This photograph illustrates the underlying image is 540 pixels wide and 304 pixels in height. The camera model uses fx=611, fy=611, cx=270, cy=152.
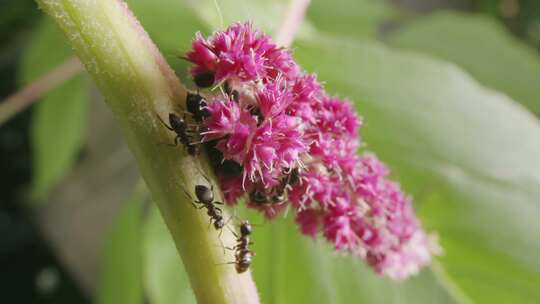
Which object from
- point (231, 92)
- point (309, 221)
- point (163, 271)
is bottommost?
point (163, 271)

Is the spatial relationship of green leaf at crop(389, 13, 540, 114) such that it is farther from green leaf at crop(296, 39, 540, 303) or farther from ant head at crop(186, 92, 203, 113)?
ant head at crop(186, 92, 203, 113)

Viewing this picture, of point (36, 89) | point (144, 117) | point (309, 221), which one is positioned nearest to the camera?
point (144, 117)

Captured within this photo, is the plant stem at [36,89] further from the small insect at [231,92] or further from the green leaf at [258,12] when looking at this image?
the small insect at [231,92]

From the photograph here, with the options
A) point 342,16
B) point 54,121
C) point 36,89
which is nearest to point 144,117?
point 36,89

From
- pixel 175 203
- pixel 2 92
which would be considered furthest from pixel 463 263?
pixel 2 92

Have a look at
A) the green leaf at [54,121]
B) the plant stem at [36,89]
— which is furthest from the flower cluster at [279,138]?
the green leaf at [54,121]

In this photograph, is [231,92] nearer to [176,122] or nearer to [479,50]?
[176,122]

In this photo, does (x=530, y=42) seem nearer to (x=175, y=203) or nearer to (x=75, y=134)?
(x=75, y=134)
